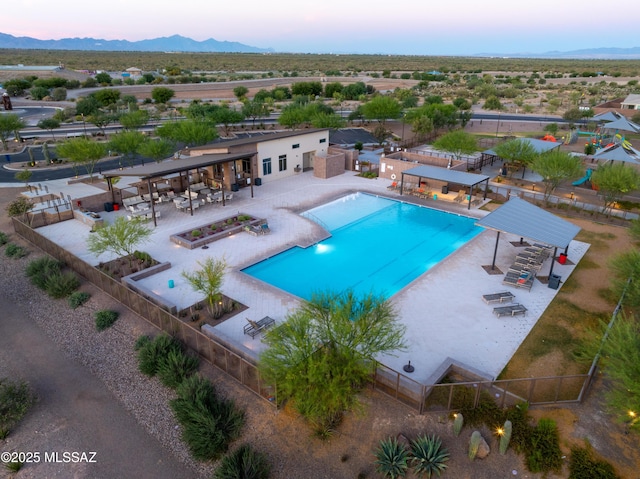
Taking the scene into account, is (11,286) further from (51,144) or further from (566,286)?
(51,144)

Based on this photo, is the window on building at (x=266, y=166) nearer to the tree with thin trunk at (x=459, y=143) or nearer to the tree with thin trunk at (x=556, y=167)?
the tree with thin trunk at (x=459, y=143)

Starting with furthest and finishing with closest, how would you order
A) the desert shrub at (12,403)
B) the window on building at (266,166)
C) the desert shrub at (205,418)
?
the window on building at (266,166)
the desert shrub at (12,403)
the desert shrub at (205,418)

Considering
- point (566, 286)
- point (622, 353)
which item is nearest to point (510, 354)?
point (622, 353)

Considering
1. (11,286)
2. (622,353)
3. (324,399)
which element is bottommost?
(11,286)

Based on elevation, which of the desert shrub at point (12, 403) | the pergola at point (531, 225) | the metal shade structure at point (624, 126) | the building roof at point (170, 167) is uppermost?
the building roof at point (170, 167)

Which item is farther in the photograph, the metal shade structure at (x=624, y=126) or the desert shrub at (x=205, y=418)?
the metal shade structure at (x=624, y=126)

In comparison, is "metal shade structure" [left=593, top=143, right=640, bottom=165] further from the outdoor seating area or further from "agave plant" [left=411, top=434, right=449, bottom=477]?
"agave plant" [left=411, top=434, right=449, bottom=477]

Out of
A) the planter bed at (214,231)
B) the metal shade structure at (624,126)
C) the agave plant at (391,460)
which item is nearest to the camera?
the agave plant at (391,460)

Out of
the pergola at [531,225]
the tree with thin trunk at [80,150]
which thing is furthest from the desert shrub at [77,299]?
the pergola at [531,225]
